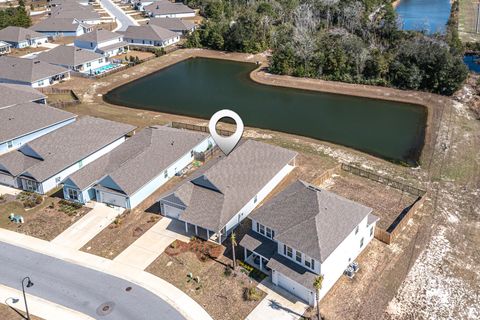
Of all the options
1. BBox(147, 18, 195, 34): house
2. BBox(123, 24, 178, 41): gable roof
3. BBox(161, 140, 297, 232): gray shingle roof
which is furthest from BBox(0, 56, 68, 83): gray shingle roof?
BBox(161, 140, 297, 232): gray shingle roof

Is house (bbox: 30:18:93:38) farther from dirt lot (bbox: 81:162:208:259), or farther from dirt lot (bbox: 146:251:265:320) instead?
dirt lot (bbox: 146:251:265:320)

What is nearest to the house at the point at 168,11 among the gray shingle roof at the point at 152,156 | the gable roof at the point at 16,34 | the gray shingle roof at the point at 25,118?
the gable roof at the point at 16,34

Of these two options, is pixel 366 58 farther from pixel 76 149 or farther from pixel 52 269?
pixel 52 269

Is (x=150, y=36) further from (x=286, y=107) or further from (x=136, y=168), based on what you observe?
(x=136, y=168)

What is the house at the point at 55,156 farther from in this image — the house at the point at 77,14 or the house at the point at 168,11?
the house at the point at 168,11

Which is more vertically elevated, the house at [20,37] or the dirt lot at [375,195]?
the house at [20,37]

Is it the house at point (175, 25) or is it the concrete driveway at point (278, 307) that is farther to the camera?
the house at point (175, 25)

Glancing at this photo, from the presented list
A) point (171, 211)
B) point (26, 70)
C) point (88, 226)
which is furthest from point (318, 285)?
point (26, 70)
